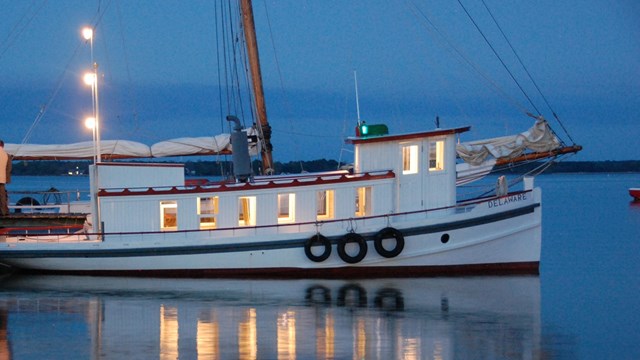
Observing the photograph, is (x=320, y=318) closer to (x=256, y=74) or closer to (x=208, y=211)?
(x=208, y=211)

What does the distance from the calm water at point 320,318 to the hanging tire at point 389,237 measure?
75 cm

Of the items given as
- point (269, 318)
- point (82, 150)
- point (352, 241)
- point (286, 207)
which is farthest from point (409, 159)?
point (82, 150)

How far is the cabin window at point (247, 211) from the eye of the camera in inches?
930

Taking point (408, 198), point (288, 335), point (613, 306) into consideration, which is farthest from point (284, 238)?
point (613, 306)

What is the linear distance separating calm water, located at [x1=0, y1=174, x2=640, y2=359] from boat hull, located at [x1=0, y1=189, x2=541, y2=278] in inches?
16.5

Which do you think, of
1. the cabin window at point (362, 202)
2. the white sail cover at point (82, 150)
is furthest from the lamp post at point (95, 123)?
the cabin window at point (362, 202)

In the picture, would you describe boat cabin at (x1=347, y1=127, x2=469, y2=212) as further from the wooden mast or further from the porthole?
the wooden mast

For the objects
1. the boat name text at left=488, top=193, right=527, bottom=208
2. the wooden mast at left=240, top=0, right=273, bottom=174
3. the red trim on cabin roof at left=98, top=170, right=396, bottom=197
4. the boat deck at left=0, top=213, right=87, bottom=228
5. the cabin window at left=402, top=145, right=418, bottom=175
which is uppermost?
the wooden mast at left=240, top=0, right=273, bottom=174

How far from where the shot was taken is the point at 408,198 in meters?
23.7

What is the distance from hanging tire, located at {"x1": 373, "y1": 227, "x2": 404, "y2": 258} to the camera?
2302 cm

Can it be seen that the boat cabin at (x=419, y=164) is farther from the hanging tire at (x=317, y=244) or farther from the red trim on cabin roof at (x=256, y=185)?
the hanging tire at (x=317, y=244)

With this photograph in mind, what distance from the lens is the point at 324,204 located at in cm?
2412

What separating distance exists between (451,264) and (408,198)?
79.9 inches

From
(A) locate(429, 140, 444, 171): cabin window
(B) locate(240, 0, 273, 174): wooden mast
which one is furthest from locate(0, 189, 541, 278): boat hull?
(B) locate(240, 0, 273, 174): wooden mast
